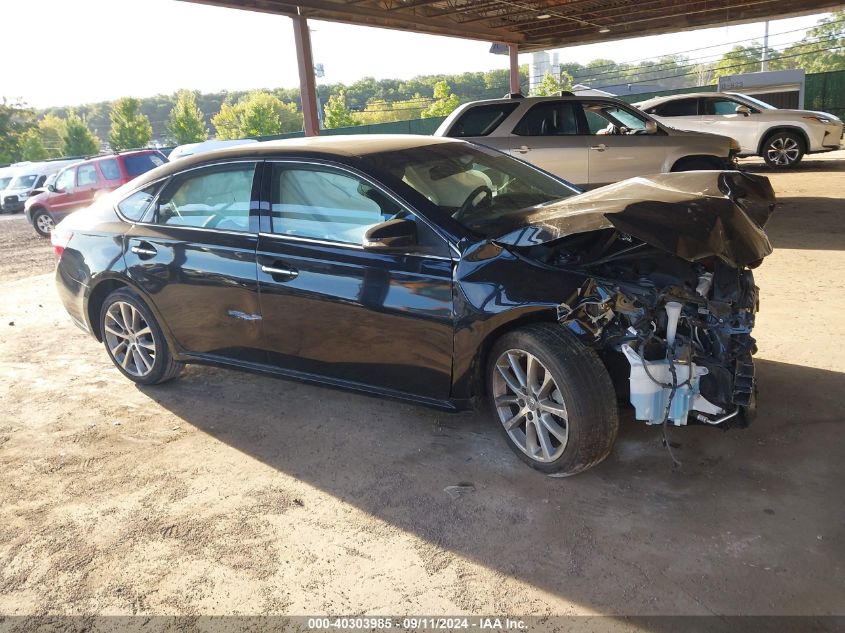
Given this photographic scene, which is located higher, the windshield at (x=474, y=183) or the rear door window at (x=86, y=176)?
the windshield at (x=474, y=183)

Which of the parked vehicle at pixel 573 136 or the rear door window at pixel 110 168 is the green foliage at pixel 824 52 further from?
the rear door window at pixel 110 168

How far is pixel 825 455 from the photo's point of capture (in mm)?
3484

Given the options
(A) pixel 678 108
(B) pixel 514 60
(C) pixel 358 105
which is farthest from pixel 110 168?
(C) pixel 358 105

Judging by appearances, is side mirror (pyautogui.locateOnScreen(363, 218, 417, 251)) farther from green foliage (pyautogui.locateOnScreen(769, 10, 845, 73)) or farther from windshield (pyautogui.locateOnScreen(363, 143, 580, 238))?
green foliage (pyautogui.locateOnScreen(769, 10, 845, 73))

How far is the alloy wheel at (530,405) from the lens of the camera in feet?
11.1

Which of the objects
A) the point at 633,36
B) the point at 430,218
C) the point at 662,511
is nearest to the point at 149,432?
the point at 430,218

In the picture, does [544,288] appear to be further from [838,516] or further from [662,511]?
[838,516]

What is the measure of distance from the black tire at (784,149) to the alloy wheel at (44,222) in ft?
56.2

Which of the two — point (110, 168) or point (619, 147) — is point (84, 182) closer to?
point (110, 168)

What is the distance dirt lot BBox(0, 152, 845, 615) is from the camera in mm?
2746

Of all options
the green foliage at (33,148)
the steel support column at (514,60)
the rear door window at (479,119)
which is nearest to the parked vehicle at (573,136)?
→ the rear door window at (479,119)

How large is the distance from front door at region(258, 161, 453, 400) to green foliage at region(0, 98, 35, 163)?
67726 mm

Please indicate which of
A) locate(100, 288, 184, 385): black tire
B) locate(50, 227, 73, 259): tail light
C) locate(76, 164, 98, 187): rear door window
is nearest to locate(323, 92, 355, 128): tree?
locate(76, 164, 98, 187): rear door window

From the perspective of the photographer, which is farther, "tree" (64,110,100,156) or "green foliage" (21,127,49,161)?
"tree" (64,110,100,156)
